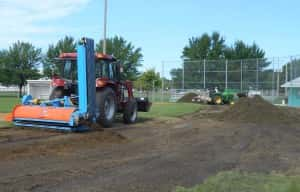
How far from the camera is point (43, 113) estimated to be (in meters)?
16.7

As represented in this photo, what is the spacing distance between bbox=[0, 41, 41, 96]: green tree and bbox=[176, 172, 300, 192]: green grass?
73770mm

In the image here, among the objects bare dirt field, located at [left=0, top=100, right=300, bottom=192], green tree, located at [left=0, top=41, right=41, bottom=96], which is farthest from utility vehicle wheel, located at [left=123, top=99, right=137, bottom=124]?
green tree, located at [left=0, top=41, right=41, bottom=96]

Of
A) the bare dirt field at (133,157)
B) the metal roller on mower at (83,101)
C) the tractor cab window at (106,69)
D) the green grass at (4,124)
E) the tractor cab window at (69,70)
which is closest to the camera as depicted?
the bare dirt field at (133,157)

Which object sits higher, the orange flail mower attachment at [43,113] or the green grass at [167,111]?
the orange flail mower attachment at [43,113]

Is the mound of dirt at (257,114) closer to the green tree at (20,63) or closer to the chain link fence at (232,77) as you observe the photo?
the chain link fence at (232,77)

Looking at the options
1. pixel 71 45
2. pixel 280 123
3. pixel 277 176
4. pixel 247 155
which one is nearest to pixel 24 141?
pixel 247 155

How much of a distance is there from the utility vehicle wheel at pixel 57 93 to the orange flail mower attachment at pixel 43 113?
1897 mm

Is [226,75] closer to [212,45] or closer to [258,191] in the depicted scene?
[212,45]

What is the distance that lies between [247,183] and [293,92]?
4263 cm

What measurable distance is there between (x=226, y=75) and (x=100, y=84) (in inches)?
1521

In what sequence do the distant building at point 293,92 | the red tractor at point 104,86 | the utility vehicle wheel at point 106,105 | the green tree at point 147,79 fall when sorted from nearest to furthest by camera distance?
the utility vehicle wheel at point 106,105 → the red tractor at point 104,86 → the distant building at point 293,92 → the green tree at point 147,79

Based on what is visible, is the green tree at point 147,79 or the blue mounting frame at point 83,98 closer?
the blue mounting frame at point 83,98

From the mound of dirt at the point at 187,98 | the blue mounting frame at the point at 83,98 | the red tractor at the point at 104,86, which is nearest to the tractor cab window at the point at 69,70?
the red tractor at the point at 104,86

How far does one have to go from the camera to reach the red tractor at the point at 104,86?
18766 millimetres
